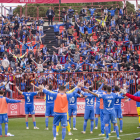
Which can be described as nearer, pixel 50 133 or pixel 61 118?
pixel 61 118

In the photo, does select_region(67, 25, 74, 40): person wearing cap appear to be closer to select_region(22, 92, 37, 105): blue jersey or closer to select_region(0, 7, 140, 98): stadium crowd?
select_region(0, 7, 140, 98): stadium crowd

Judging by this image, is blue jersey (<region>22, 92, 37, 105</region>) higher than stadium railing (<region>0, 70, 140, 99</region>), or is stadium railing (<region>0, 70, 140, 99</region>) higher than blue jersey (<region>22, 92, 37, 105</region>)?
stadium railing (<region>0, 70, 140, 99</region>)

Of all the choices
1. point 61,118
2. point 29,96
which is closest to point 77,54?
point 29,96

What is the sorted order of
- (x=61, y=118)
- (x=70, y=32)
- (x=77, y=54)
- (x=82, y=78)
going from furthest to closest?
(x=70, y=32)
(x=77, y=54)
(x=82, y=78)
(x=61, y=118)

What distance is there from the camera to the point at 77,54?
24.7m

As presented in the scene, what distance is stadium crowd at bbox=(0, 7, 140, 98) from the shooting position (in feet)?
65.4

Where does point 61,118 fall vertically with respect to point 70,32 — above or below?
below

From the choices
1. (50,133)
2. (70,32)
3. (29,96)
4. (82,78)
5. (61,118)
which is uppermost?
(70,32)

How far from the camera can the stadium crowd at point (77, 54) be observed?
19922mm

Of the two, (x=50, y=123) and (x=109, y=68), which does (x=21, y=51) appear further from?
(x=50, y=123)

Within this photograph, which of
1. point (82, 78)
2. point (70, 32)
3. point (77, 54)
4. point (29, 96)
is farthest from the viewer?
point (70, 32)

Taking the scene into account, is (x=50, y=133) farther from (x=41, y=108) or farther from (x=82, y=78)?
(x=82, y=78)

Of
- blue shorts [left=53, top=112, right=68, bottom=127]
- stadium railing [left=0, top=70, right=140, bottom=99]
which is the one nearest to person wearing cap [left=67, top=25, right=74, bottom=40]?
stadium railing [left=0, top=70, right=140, bottom=99]

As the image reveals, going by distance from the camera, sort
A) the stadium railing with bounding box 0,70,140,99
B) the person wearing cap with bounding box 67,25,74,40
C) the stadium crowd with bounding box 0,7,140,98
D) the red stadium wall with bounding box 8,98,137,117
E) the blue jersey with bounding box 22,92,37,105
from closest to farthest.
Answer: the blue jersey with bounding box 22,92,37,105
the stadium railing with bounding box 0,70,140,99
the stadium crowd with bounding box 0,7,140,98
the red stadium wall with bounding box 8,98,137,117
the person wearing cap with bounding box 67,25,74,40
